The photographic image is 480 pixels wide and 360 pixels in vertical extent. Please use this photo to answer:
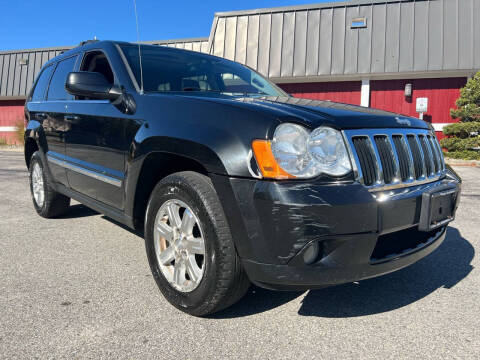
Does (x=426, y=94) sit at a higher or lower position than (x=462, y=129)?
higher

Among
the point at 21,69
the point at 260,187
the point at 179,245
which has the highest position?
the point at 21,69

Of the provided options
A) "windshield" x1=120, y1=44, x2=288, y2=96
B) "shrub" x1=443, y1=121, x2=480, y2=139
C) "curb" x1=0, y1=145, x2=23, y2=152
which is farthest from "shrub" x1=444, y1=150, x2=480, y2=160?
"curb" x1=0, y1=145, x2=23, y2=152

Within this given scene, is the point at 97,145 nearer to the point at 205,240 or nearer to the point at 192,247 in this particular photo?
the point at 192,247

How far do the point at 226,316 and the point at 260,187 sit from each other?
856mm

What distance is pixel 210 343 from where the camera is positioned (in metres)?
1.96

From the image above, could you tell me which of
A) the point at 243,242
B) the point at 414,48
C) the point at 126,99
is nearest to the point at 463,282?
the point at 243,242

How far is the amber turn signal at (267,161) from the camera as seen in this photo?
1829 millimetres

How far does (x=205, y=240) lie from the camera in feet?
6.71

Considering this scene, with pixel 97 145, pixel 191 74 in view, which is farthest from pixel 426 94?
pixel 97 145

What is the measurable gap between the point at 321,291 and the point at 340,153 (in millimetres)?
1091

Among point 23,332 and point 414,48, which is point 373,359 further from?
point 414,48

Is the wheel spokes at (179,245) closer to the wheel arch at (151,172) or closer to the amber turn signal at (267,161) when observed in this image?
the wheel arch at (151,172)

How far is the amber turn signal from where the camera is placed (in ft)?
6.00

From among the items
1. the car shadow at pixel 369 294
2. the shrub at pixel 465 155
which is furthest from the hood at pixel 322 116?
the shrub at pixel 465 155
